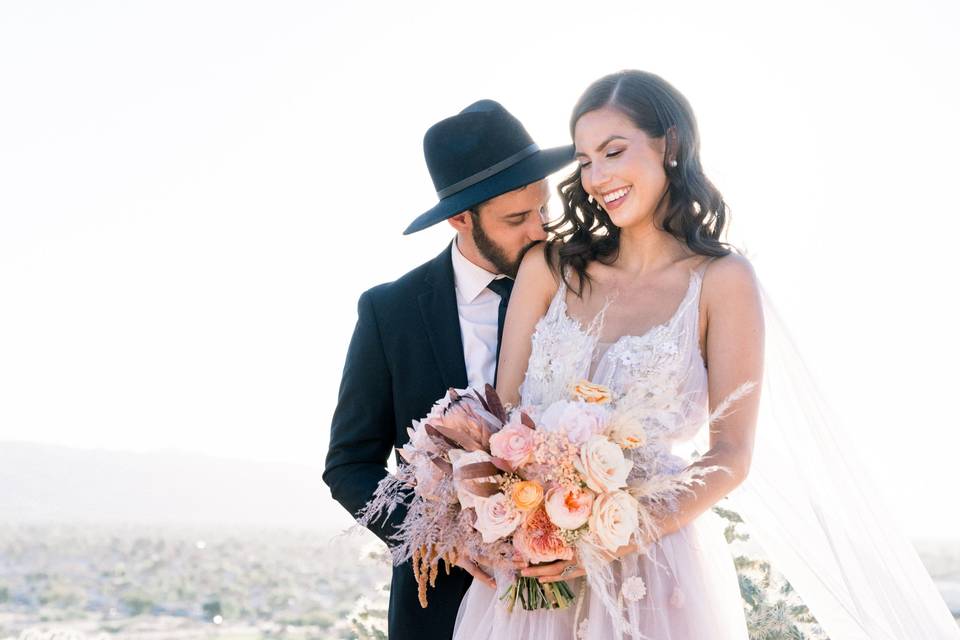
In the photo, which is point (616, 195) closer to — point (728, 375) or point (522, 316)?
point (522, 316)

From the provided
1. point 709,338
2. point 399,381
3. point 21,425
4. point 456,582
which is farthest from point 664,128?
point 21,425

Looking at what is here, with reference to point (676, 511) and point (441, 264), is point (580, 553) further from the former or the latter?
point (441, 264)

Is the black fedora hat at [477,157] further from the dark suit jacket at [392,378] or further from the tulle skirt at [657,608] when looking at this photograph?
the tulle skirt at [657,608]

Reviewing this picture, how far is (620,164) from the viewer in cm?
355

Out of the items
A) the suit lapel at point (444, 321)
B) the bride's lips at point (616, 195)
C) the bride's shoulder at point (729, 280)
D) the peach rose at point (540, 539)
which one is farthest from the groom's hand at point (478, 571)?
the bride's lips at point (616, 195)

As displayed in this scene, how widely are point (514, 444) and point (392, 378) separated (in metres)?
1.40

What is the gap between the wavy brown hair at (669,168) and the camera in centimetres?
360

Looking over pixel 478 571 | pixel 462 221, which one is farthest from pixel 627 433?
pixel 462 221

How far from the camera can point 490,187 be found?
426 cm

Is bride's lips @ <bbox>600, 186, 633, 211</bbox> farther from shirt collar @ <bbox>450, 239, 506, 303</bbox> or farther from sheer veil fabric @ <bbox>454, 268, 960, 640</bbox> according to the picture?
shirt collar @ <bbox>450, 239, 506, 303</bbox>

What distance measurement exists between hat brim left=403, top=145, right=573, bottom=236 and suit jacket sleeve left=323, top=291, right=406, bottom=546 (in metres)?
0.45

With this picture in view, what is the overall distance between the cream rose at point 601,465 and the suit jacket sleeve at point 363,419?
144 centimetres

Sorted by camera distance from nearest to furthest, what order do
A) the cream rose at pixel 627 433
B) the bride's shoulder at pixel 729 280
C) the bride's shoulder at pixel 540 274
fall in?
the cream rose at pixel 627 433 → the bride's shoulder at pixel 729 280 → the bride's shoulder at pixel 540 274

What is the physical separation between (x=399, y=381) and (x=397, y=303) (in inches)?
12.4
